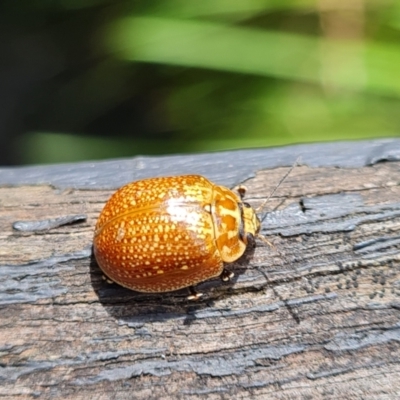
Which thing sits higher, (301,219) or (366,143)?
(366,143)

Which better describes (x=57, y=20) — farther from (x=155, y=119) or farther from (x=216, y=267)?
(x=216, y=267)

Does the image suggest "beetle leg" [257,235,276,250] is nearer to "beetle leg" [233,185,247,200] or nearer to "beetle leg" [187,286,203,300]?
"beetle leg" [233,185,247,200]

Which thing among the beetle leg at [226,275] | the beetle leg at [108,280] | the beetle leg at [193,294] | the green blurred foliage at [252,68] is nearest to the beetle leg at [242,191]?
the beetle leg at [226,275]

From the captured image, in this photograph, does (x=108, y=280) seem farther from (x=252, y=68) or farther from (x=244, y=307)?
(x=252, y=68)

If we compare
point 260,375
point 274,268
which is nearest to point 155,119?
point 274,268

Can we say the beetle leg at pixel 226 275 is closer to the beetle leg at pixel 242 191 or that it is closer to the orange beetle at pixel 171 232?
the orange beetle at pixel 171 232

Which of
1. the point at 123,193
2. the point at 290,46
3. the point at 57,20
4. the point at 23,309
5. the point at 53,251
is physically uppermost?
the point at 57,20
